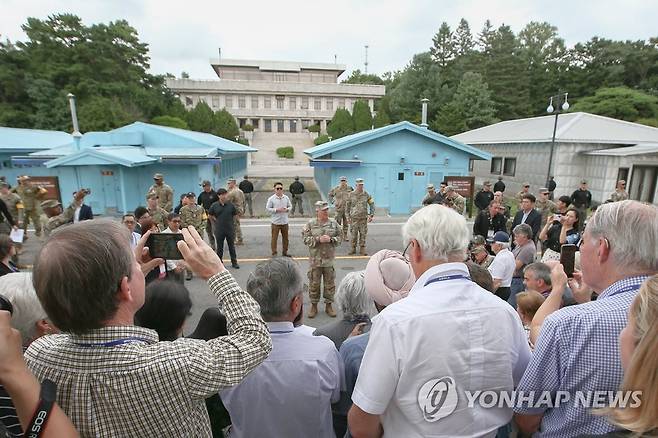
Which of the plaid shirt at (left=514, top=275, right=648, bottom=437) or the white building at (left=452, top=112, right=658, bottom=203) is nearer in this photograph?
the plaid shirt at (left=514, top=275, right=648, bottom=437)

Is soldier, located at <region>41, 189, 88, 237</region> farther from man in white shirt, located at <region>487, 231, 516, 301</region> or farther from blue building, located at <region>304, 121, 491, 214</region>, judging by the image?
blue building, located at <region>304, 121, 491, 214</region>

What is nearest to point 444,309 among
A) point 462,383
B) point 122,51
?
point 462,383

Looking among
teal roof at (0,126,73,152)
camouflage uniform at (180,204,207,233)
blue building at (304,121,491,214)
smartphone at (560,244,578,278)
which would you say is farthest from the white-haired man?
teal roof at (0,126,73,152)

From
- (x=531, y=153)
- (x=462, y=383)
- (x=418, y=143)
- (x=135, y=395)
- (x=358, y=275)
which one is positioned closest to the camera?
(x=135, y=395)

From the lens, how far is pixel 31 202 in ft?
34.7

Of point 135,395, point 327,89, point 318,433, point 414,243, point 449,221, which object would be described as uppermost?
point 327,89

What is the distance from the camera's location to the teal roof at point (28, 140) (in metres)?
20.9

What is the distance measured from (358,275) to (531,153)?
2190 centimetres

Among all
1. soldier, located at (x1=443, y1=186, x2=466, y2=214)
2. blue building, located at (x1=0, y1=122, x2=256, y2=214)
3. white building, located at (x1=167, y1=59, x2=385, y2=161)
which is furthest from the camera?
white building, located at (x1=167, y1=59, x2=385, y2=161)

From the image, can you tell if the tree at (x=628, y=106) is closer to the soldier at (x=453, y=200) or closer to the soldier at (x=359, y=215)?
the soldier at (x=453, y=200)

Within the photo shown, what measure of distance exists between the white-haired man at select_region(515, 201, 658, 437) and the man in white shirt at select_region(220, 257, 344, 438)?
38.5 inches

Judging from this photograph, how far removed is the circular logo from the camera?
1.53 metres

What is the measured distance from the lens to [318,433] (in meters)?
1.91

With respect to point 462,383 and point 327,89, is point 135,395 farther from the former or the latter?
point 327,89
